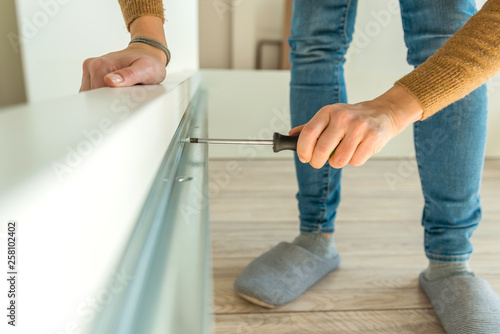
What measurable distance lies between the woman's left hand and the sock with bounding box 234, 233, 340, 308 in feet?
1.11

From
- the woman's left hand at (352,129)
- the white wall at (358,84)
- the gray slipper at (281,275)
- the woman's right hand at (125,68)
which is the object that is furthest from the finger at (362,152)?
the white wall at (358,84)

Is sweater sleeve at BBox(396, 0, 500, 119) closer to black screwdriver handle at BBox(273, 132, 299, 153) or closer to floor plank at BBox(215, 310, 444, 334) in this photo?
black screwdriver handle at BBox(273, 132, 299, 153)

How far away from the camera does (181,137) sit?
449mm

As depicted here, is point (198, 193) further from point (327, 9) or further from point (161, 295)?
point (327, 9)

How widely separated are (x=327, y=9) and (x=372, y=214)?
0.64 m

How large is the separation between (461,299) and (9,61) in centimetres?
75

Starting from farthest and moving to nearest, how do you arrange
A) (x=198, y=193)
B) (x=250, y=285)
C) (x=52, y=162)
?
(x=250, y=285) < (x=198, y=193) < (x=52, y=162)

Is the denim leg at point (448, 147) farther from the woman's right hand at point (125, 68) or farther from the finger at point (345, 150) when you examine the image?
the woman's right hand at point (125, 68)

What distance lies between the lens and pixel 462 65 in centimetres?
41

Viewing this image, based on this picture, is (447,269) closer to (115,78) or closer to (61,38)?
(115,78)

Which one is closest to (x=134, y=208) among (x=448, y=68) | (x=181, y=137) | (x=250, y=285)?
(x=181, y=137)

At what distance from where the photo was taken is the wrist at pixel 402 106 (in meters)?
0.42

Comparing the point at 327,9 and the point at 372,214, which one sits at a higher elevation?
the point at 327,9

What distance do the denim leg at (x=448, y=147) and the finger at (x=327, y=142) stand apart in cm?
32
